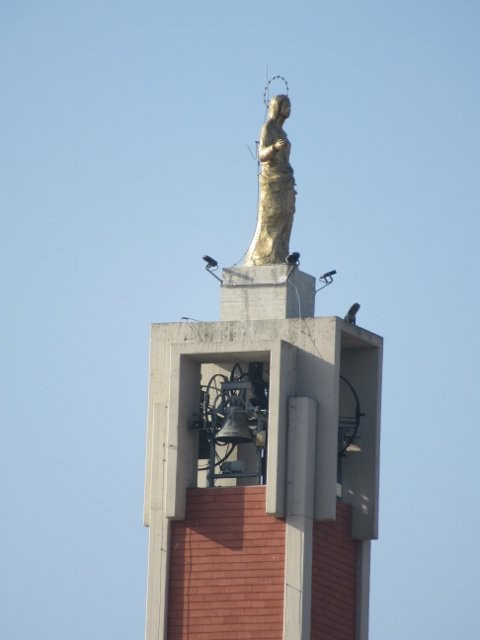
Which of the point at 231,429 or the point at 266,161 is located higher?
the point at 266,161

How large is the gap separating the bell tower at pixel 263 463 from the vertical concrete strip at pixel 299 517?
0.02 meters

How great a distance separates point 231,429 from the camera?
68.6m

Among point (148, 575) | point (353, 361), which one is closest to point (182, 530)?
point (148, 575)

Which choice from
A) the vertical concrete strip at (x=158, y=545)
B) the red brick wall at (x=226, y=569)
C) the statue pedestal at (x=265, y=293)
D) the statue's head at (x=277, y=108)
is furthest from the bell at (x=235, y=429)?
the statue's head at (x=277, y=108)

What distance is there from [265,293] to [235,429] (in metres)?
3.23

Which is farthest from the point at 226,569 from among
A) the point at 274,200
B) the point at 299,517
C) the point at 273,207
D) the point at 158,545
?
the point at 274,200

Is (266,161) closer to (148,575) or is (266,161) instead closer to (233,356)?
(233,356)

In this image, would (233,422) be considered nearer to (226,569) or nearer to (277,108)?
(226,569)

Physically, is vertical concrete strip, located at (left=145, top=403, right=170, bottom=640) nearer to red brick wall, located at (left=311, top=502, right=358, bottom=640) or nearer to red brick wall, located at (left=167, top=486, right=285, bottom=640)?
red brick wall, located at (left=167, top=486, right=285, bottom=640)

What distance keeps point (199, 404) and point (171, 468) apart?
187 centimetres

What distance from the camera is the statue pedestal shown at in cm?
6906

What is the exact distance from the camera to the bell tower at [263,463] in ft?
220

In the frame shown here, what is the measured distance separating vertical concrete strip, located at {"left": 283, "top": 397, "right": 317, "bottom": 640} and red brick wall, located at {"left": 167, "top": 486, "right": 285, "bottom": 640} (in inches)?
9.7

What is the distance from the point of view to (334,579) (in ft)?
224
